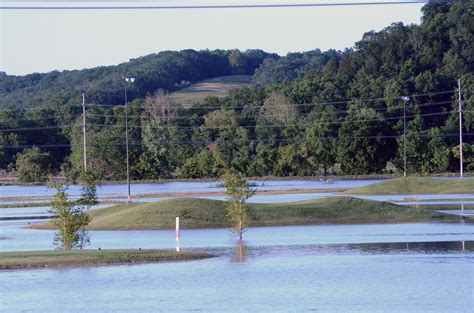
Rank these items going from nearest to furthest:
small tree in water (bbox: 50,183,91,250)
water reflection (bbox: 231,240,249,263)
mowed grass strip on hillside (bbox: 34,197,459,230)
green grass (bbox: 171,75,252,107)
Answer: water reflection (bbox: 231,240,249,263) → small tree in water (bbox: 50,183,91,250) → mowed grass strip on hillside (bbox: 34,197,459,230) → green grass (bbox: 171,75,252,107)

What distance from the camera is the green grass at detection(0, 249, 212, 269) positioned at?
1200 inches

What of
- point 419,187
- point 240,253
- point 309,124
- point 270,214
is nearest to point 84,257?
point 240,253

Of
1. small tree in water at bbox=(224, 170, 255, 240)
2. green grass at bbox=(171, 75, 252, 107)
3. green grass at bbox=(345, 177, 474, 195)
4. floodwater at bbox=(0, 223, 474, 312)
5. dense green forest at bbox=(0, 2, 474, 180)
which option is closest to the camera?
floodwater at bbox=(0, 223, 474, 312)

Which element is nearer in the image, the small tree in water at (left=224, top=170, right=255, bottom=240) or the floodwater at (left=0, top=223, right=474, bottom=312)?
the floodwater at (left=0, top=223, right=474, bottom=312)

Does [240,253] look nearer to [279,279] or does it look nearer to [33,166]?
[279,279]

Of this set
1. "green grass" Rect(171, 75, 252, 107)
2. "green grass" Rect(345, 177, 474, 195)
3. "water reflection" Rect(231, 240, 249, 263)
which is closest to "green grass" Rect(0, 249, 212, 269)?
"water reflection" Rect(231, 240, 249, 263)

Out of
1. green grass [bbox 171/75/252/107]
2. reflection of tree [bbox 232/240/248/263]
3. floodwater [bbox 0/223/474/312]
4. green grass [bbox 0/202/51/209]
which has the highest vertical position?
green grass [bbox 171/75/252/107]

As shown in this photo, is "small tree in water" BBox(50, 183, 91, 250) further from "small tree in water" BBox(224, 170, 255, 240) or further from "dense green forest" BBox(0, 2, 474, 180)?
"dense green forest" BBox(0, 2, 474, 180)

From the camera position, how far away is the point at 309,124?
105875 mm

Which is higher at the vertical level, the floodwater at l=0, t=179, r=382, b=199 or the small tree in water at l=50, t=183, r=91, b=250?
the small tree in water at l=50, t=183, r=91, b=250

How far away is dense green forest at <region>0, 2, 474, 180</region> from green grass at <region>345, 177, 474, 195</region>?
2321 cm

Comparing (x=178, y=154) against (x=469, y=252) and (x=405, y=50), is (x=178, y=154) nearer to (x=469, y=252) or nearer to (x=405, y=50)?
(x=405, y=50)

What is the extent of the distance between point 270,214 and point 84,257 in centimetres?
1690

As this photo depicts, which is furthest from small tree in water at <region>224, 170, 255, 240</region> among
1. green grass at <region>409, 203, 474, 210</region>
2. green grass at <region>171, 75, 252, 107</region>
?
green grass at <region>171, 75, 252, 107</region>
